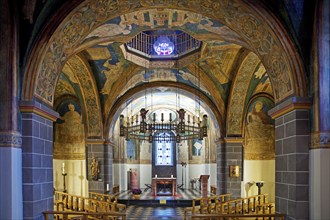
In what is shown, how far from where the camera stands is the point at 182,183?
82.9 ft

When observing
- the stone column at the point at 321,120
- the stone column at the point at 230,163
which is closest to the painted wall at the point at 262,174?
the stone column at the point at 230,163

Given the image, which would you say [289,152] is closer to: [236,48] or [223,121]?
[236,48]

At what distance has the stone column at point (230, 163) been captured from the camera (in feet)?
47.4

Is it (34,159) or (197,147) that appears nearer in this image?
(34,159)

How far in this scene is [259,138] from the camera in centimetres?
1573

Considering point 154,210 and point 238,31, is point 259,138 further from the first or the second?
point 238,31

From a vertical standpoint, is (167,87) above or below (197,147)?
above

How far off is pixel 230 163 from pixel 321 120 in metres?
8.56

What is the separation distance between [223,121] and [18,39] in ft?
32.0

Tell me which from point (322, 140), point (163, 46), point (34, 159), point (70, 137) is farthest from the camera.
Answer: point (70, 137)

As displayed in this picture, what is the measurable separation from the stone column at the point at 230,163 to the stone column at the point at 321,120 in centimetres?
820

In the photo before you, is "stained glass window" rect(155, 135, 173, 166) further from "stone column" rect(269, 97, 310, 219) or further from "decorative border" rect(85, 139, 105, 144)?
"stone column" rect(269, 97, 310, 219)

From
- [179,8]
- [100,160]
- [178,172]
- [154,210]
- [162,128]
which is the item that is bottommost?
[154,210]

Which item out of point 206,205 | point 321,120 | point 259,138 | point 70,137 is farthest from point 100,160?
point 321,120
